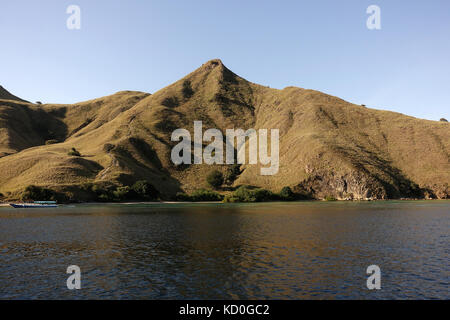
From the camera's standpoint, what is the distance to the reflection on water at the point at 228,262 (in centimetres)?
2119

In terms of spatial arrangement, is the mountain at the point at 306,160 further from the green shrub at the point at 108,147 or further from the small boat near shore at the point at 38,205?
the small boat near shore at the point at 38,205

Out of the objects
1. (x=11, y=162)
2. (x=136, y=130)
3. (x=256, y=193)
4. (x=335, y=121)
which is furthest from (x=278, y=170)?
(x=11, y=162)

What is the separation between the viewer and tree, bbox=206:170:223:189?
154750 mm

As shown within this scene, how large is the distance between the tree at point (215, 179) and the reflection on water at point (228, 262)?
346 ft

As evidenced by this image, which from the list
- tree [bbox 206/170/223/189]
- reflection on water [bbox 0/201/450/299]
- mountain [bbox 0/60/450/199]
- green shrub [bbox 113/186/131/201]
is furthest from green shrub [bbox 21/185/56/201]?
reflection on water [bbox 0/201/450/299]

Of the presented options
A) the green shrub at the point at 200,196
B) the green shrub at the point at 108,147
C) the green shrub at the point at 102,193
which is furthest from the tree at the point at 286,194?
the green shrub at the point at 108,147

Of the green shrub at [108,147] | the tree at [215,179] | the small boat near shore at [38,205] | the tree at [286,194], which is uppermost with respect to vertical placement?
the green shrub at [108,147]

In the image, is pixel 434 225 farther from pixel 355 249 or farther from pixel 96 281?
pixel 96 281

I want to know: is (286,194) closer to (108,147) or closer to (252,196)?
(252,196)

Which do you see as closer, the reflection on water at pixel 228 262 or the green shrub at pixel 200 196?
the reflection on water at pixel 228 262

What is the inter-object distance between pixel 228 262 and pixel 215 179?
12613cm

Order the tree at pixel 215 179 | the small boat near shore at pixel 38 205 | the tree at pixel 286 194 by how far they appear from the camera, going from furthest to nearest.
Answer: the tree at pixel 215 179, the tree at pixel 286 194, the small boat near shore at pixel 38 205

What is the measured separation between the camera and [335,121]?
18375cm

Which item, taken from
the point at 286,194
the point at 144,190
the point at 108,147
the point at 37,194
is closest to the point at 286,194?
the point at 286,194
